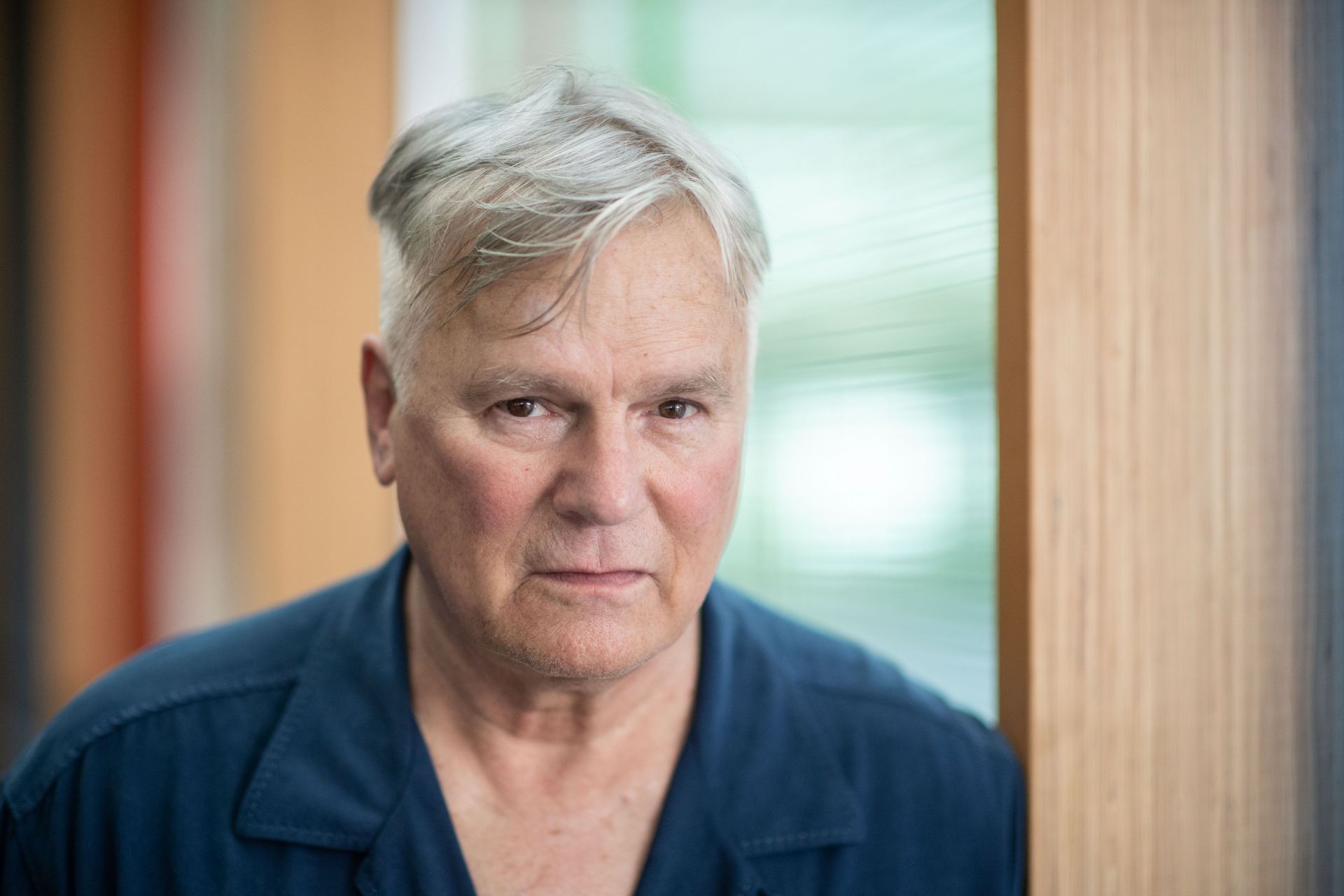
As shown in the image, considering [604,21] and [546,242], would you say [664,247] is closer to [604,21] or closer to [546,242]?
[546,242]

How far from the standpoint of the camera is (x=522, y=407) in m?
1.03

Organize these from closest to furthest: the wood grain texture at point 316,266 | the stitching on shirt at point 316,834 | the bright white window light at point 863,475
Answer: the stitching on shirt at point 316,834 → the bright white window light at point 863,475 → the wood grain texture at point 316,266

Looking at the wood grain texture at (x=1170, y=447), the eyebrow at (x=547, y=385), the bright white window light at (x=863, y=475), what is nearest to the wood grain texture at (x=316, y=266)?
the bright white window light at (x=863, y=475)

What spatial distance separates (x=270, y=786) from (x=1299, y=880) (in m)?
1.09

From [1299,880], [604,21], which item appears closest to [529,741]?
[1299,880]

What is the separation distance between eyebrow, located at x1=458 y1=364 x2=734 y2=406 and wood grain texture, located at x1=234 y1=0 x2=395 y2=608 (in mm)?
1743

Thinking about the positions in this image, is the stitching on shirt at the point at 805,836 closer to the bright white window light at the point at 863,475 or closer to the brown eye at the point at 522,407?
the bright white window light at the point at 863,475

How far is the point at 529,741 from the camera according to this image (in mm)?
1243

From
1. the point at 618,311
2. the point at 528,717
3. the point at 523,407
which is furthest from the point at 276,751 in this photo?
the point at 618,311

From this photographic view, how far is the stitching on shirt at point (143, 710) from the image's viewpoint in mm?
1203

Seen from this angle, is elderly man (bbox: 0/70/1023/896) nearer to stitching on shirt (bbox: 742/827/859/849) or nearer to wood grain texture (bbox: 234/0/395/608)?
stitching on shirt (bbox: 742/827/859/849)

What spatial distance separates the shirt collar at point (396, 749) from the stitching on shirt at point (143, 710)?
0.05 m

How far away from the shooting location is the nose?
998 millimetres

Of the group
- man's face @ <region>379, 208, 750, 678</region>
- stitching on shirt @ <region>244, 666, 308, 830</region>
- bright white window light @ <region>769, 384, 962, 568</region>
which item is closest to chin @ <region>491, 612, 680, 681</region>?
man's face @ <region>379, 208, 750, 678</region>
